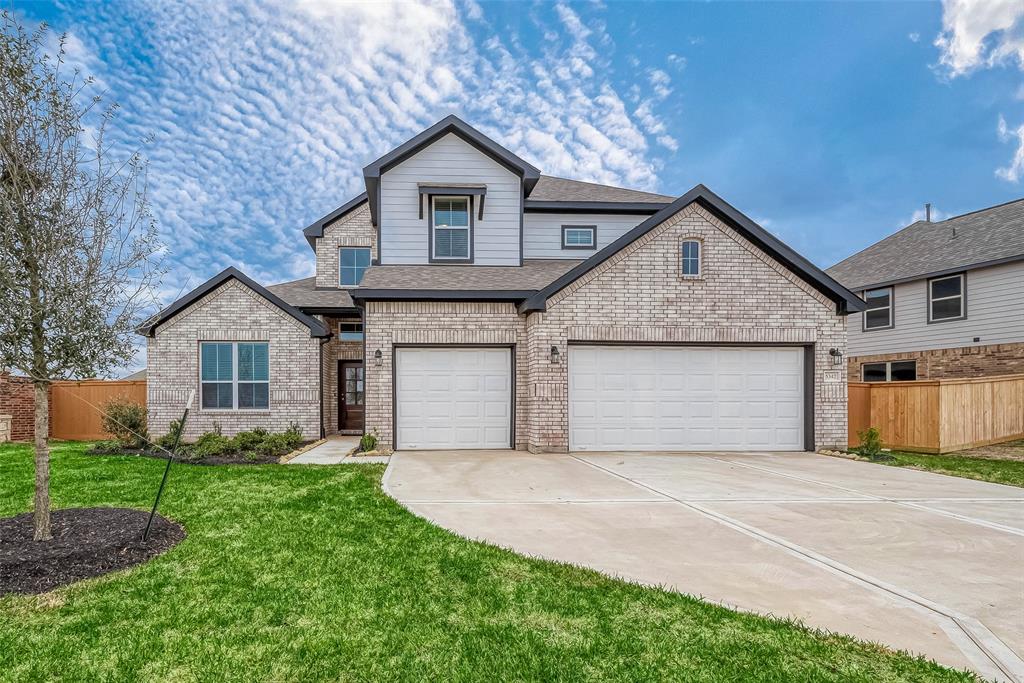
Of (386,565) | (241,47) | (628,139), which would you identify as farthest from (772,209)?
(386,565)

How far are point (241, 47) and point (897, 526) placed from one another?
622 inches

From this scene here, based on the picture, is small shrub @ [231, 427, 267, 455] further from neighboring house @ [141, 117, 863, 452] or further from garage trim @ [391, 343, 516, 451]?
garage trim @ [391, 343, 516, 451]

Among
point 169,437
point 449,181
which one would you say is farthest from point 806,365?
point 169,437

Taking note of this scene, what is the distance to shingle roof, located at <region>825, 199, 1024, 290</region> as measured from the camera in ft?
51.5

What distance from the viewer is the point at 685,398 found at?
11023mm

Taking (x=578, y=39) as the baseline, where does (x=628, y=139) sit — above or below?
below

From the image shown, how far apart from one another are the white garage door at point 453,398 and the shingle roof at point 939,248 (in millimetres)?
15639

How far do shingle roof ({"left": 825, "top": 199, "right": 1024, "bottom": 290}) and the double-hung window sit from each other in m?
11.2

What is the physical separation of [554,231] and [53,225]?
11.1m

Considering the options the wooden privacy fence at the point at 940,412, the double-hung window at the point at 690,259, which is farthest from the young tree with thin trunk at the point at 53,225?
the wooden privacy fence at the point at 940,412

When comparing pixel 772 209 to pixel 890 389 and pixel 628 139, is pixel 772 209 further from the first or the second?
pixel 890 389

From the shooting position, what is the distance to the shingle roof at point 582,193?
46.9 ft

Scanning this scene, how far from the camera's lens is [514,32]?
16500mm

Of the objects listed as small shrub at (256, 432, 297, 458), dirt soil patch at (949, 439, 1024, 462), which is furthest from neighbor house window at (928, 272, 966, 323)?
small shrub at (256, 432, 297, 458)
